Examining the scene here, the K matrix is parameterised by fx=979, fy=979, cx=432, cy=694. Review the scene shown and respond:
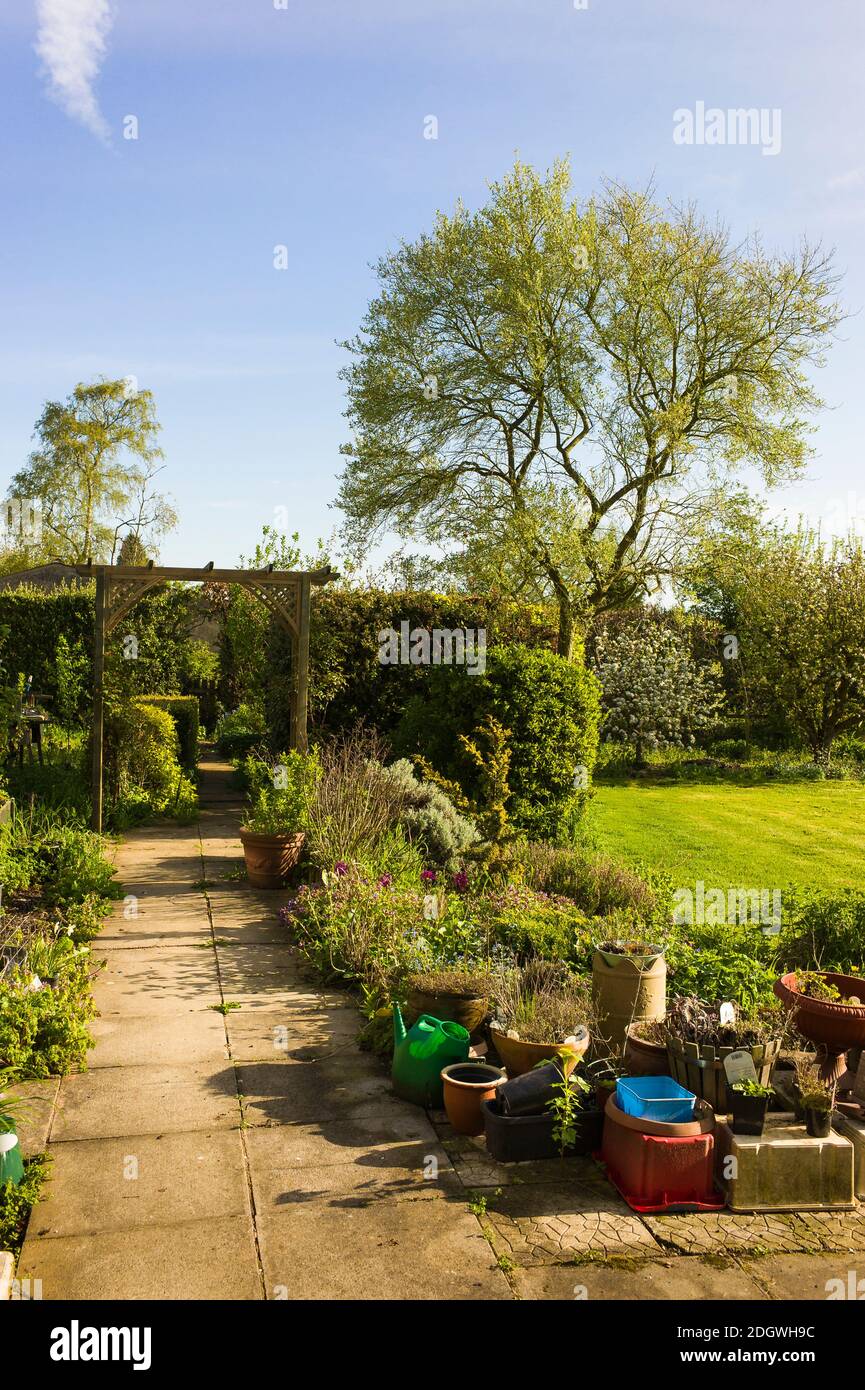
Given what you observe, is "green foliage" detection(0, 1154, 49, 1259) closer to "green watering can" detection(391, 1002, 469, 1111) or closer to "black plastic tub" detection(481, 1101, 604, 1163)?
"green watering can" detection(391, 1002, 469, 1111)

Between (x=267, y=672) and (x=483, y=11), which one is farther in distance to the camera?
(x=267, y=672)

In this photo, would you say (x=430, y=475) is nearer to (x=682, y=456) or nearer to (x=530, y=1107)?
(x=682, y=456)

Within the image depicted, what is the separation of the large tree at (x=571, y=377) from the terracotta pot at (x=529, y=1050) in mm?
9029

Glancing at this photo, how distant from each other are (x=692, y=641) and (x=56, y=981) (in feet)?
46.9

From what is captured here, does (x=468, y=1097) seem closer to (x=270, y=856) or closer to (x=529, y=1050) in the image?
(x=529, y=1050)

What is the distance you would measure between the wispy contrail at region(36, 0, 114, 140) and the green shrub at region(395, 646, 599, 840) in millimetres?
5794

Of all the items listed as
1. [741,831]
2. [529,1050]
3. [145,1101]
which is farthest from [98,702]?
[741,831]

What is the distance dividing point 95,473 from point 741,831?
2852cm

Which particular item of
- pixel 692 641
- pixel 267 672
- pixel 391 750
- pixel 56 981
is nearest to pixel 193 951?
pixel 56 981

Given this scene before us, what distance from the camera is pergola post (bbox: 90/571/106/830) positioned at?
981cm

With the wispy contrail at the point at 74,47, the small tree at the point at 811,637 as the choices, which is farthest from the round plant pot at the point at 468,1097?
the small tree at the point at 811,637

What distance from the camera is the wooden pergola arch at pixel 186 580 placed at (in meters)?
9.84

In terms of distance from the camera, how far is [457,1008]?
4871 millimetres

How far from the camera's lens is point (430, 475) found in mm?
13930
